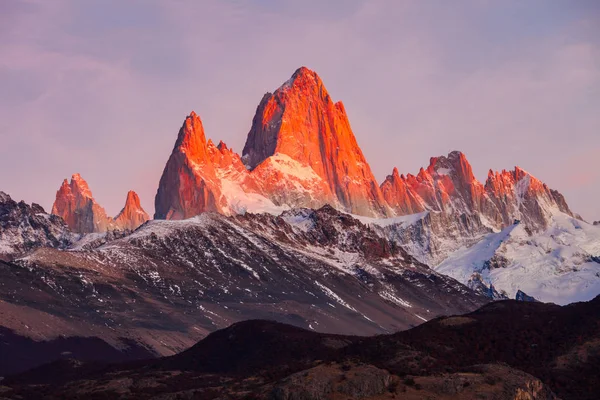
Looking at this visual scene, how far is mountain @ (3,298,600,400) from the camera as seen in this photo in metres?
87.9

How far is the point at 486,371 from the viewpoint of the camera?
3588 inches

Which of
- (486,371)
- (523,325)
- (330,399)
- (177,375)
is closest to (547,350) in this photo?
(523,325)

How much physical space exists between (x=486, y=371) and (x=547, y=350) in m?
19.1

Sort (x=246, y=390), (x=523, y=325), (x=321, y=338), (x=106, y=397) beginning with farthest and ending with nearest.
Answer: (x=321, y=338) → (x=523, y=325) → (x=106, y=397) → (x=246, y=390)

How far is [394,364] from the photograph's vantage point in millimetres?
100375

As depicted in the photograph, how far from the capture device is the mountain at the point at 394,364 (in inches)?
3462

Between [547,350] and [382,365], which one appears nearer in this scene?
[382,365]

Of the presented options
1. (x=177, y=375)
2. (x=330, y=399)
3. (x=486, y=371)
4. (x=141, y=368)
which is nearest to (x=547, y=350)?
(x=486, y=371)

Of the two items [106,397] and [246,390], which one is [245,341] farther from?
[246,390]

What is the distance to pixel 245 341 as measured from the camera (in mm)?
138125

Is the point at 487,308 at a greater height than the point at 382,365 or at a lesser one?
greater

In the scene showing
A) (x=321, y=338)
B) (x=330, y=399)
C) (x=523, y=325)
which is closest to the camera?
(x=330, y=399)

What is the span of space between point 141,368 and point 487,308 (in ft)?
140

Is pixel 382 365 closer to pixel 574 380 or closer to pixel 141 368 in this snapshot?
pixel 574 380
